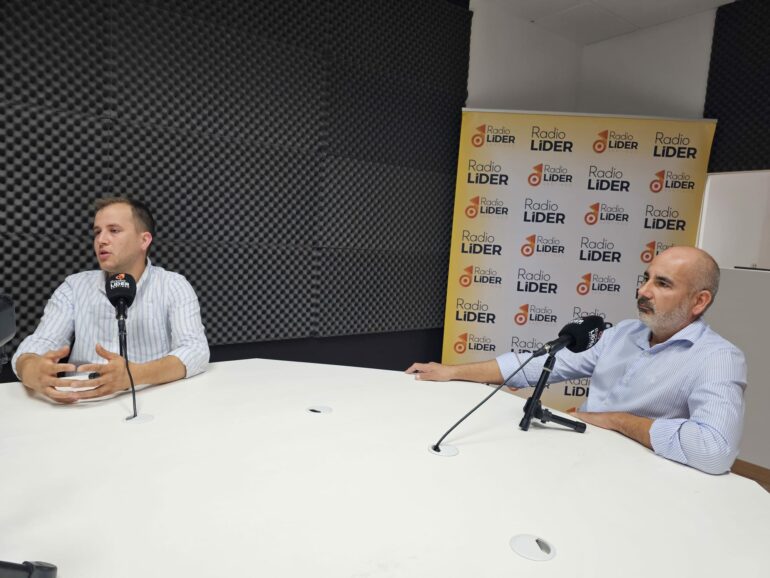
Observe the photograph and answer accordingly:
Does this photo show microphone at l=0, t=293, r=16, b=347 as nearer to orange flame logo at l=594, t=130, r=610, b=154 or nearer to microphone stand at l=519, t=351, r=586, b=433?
microphone stand at l=519, t=351, r=586, b=433

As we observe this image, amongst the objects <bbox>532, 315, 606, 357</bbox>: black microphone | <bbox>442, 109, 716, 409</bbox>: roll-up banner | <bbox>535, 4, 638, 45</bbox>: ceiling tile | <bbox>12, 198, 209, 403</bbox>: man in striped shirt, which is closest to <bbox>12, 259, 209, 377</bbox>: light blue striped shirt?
<bbox>12, 198, 209, 403</bbox>: man in striped shirt

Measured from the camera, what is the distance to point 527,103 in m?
3.70

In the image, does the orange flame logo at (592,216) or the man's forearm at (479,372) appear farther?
the orange flame logo at (592,216)

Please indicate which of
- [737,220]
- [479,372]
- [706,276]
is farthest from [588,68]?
[479,372]

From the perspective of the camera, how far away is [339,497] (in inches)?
36.7

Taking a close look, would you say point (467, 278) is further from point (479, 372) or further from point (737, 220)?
point (737, 220)

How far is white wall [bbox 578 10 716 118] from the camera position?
337 cm

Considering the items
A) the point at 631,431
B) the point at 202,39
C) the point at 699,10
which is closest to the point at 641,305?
the point at 631,431

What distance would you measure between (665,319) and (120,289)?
1.61 m

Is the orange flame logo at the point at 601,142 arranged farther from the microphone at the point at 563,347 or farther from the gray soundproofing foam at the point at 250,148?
the microphone at the point at 563,347

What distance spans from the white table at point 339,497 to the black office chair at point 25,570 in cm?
6

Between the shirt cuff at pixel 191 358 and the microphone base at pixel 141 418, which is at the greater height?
the shirt cuff at pixel 191 358

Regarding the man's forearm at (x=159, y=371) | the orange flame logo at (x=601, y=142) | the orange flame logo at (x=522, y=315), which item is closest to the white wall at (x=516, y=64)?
the orange flame logo at (x=601, y=142)

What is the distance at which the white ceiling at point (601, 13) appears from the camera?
10.6 feet
